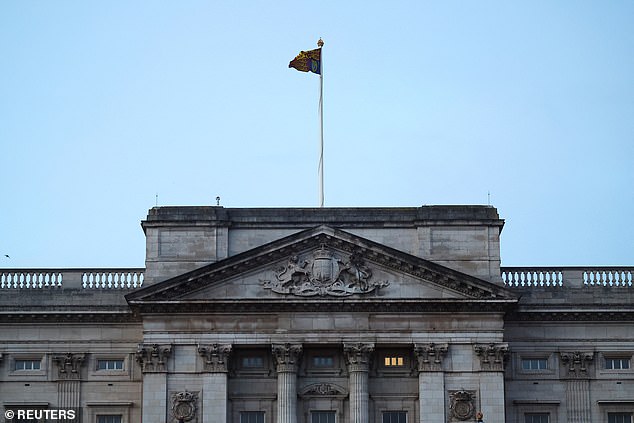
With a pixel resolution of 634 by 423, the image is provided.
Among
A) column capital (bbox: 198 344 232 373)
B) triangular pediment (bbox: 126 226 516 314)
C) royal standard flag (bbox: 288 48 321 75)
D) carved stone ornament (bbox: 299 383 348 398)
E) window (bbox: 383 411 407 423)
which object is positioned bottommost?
window (bbox: 383 411 407 423)

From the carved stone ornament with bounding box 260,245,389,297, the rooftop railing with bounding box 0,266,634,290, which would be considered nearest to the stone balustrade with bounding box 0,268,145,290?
the rooftop railing with bounding box 0,266,634,290

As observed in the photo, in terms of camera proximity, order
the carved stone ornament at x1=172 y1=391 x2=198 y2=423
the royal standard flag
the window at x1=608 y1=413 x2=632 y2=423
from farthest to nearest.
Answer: the royal standard flag
the window at x1=608 y1=413 x2=632 y2=423
the carved stone ornament at x1=172 y1=391 x2=198 y2=423

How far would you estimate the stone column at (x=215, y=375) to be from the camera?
76887 mm

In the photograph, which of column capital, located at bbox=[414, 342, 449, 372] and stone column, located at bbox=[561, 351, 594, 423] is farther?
stone column, located at bbox=[561, 351, 594, 423]

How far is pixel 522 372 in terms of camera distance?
7994 cm

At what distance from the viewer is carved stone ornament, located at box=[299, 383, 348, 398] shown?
78.1 m

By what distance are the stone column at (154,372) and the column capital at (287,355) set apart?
5077 mm

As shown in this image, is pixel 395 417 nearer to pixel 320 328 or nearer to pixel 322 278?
pixel 320 328

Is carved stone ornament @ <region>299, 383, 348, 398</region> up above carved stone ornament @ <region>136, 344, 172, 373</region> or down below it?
below

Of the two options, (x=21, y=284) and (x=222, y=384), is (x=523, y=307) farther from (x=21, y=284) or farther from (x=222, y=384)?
(x=21, y=284)

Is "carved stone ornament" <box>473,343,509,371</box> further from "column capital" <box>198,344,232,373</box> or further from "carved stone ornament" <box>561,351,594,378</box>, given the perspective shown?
"column capital" <box>198,344,232,373</box>

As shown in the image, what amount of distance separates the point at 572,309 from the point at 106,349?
2297cm

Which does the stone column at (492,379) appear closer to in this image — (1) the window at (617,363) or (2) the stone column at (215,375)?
(1) the window at (617,363)

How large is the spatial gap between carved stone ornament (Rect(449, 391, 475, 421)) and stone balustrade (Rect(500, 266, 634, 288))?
714 cm
